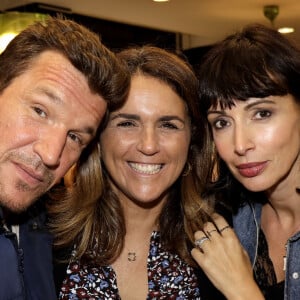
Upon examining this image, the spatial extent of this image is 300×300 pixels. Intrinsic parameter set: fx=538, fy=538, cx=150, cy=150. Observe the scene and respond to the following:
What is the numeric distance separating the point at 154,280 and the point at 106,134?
665mm

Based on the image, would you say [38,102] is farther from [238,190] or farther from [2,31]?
[2,31]

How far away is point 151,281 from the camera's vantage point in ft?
7.61

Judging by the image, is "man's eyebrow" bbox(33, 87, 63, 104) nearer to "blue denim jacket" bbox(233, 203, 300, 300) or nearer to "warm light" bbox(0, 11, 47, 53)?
"blue denim jacket" bbox(233, 203, 300, 300)

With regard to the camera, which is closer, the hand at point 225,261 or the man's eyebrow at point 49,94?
the man's eyebrow at point 49,94

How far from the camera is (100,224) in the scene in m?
2.44

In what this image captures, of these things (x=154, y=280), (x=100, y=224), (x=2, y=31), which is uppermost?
(x=2, y=31)

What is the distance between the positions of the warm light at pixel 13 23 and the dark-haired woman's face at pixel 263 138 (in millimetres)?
2084

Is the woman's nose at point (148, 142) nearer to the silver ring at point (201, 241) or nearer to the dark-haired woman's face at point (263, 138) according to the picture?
the dark-haired woman's face at point (263, 138)

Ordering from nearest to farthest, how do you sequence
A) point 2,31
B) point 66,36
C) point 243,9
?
point 66,36
point 2,31
point 243,9

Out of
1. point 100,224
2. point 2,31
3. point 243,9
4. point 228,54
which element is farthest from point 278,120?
point 243,9

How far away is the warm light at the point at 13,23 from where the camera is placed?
371 centimetres

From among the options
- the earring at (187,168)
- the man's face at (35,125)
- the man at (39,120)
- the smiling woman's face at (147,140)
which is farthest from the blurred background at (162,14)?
the man's face at (35,125)

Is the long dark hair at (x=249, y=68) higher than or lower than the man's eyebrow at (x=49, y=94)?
higher

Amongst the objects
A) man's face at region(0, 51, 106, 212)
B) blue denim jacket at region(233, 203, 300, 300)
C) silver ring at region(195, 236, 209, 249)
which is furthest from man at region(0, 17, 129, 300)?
blue denim jacket at region(233, 203, 300, 300)
